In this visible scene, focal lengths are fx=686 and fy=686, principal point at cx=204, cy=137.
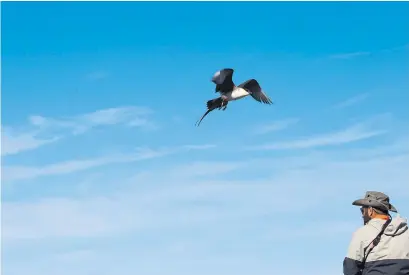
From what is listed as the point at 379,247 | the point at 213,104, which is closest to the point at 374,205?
the point at 379,247

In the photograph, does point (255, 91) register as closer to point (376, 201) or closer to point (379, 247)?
point (376, 201)

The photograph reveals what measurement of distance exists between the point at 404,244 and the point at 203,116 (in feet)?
66.0

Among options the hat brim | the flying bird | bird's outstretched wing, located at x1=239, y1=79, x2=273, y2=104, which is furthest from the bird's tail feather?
the hat brim

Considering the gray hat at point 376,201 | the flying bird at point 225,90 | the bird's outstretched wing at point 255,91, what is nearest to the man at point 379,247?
the gray hat at point 376,201

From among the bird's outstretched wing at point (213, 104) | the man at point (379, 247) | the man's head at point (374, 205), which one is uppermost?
the bird's outstretched wing at point (213, 104)

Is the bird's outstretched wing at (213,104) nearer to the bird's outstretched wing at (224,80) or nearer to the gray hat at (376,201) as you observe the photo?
the bird's outstretched wing at (224,80)

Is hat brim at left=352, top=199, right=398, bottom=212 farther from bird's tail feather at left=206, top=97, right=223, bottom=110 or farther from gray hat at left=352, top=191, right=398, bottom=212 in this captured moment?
bird's tail feather at left=206, top=97, right=223, bottom=110

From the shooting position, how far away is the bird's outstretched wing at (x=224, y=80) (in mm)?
30109

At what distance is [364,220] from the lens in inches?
402

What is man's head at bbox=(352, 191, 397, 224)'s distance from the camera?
9.99m

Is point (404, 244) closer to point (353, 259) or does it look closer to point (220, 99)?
point (353, 259)

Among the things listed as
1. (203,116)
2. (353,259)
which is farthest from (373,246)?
(203,116)

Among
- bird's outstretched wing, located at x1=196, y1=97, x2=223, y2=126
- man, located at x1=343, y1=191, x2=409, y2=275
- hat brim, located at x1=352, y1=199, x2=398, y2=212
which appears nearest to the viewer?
man, located at x1=343, y1=191, x2=409, y2=275

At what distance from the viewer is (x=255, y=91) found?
32.0 m
